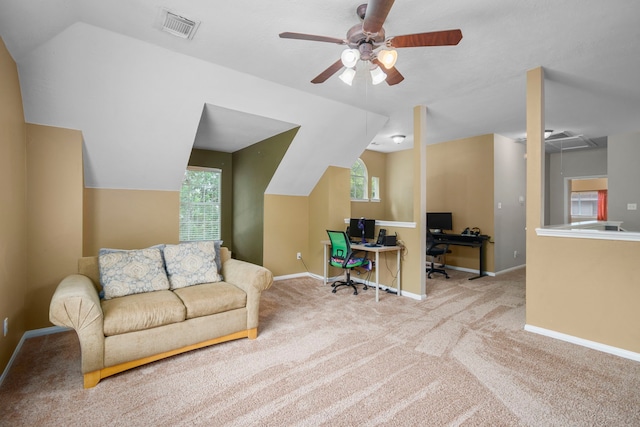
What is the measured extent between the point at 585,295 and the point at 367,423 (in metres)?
2.49

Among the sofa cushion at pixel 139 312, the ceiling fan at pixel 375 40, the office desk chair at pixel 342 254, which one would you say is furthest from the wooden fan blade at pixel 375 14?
the office desk chair at pixel 342 254

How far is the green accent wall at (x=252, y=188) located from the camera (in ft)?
15.9

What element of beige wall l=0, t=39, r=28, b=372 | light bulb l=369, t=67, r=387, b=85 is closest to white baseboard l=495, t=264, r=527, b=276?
light bulb l=369, t=67, r=387, b=85

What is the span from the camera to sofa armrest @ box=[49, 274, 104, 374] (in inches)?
77.4

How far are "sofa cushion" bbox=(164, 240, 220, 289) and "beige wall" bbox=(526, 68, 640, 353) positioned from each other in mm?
3354

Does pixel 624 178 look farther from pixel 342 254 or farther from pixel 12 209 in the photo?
pixel 12 209

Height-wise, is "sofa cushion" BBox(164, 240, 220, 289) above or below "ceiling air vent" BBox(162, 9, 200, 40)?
below

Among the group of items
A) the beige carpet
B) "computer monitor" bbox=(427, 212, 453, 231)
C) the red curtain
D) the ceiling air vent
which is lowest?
the beige carpet

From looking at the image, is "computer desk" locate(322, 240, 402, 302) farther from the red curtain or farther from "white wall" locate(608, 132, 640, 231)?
the red curtain

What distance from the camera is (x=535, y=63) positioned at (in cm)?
298

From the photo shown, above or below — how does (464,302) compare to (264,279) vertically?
below

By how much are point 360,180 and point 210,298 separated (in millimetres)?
5031

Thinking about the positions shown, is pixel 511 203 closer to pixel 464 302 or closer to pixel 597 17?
pixel 464 302

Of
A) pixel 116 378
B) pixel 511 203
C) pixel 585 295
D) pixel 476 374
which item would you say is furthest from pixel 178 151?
pixel 511 203
